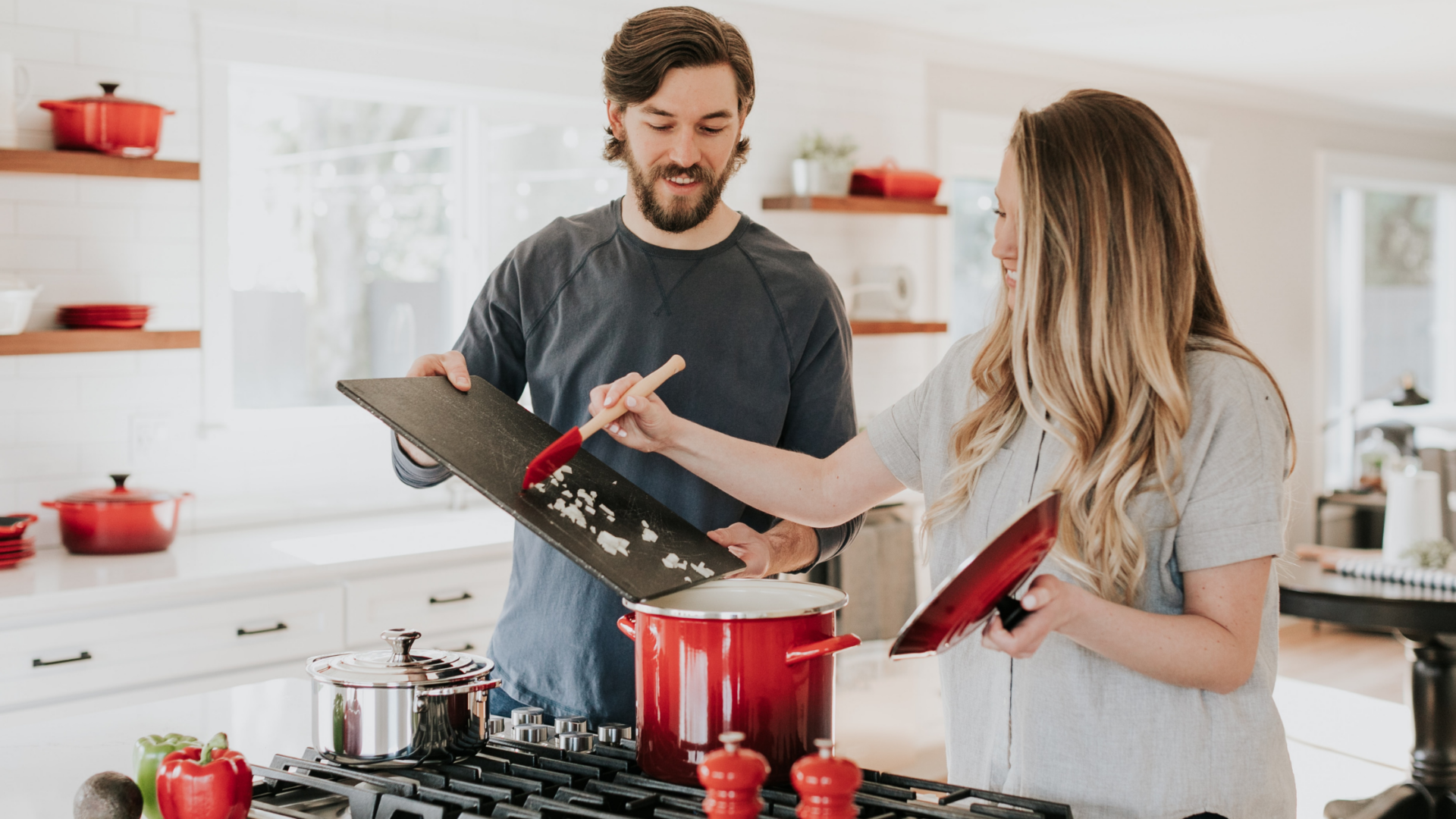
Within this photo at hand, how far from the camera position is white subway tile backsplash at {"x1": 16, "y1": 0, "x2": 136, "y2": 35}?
3.30 meters

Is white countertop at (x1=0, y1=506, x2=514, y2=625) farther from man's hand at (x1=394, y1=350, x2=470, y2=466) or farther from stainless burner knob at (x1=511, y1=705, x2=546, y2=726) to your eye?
stainless burner knob at (x1=511, y1=705, x2=546, y2=726)

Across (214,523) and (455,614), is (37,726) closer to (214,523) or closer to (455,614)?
(455,614)

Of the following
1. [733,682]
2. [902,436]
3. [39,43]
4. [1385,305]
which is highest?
[39,43]

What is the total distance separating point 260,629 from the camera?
3.15m

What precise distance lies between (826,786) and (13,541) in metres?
2.75

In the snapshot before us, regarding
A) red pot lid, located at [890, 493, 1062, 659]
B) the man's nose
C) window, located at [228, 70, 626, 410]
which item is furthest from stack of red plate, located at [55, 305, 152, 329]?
red pot lid, located at [890, 493, 1062, 659]

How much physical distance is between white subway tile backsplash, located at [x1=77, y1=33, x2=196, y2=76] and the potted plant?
2262mm

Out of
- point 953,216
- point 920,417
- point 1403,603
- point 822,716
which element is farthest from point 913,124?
point 822,716

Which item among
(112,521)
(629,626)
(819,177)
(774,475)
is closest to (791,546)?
(774,475)

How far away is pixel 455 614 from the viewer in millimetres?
3523

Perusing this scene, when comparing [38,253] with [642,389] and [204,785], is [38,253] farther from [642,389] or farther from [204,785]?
[204,785]

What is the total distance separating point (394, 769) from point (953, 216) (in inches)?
198

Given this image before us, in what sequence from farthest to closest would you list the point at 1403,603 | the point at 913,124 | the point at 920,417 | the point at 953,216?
the point at 953,216 → the point at 913,124 → the point at 1403,603 → the point at 920,417

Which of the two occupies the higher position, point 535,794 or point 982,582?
point 982,582
